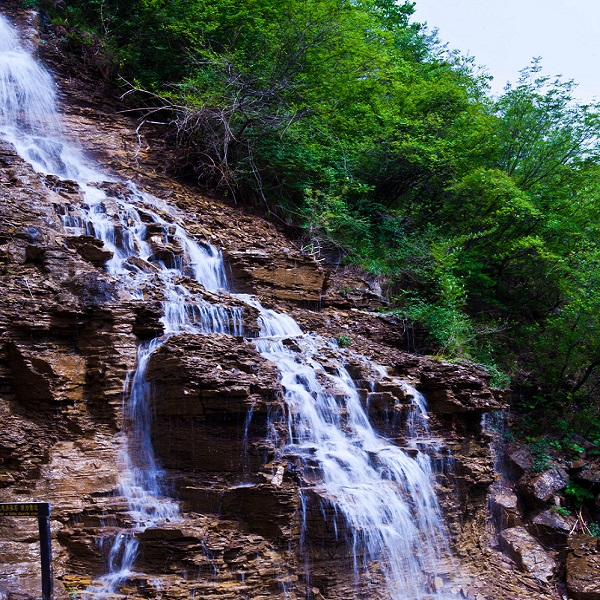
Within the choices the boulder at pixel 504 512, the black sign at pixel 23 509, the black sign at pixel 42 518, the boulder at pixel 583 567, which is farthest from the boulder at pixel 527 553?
the black sign at pixel 23 509

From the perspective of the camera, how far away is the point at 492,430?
15.3 meters

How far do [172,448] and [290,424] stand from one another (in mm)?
1696

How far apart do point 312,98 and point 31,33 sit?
8084 millimetres

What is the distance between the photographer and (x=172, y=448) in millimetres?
8734

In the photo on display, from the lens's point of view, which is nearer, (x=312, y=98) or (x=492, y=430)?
(x=492, y=430)

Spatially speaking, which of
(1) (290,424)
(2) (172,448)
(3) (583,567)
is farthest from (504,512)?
(2) (172,448)

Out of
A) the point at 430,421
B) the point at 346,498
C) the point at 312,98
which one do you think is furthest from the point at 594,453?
the point at 312,98

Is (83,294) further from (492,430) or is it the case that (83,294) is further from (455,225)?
(455,225)

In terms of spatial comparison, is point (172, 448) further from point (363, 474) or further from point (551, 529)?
point (551, 529)

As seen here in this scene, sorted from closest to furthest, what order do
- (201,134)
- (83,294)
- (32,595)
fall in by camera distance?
(32,595) < (83,294) < (201,134)

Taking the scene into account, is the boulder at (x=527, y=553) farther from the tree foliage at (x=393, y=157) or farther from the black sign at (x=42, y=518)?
the black sign at (x=42, y=518)

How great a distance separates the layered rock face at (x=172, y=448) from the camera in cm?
761

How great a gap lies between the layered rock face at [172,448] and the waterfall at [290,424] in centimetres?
15

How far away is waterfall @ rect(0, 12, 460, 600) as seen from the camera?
28.3 feet
